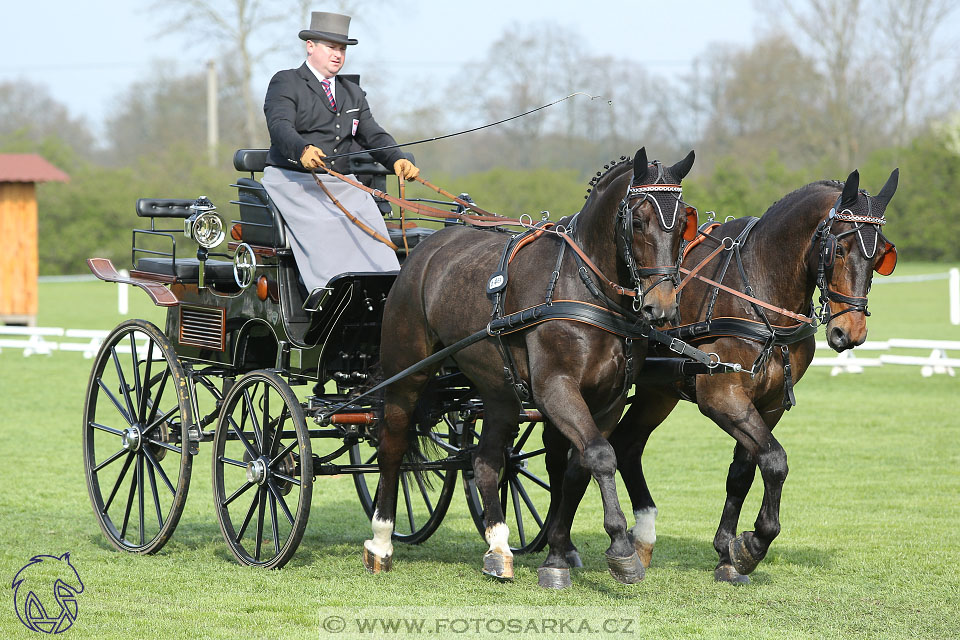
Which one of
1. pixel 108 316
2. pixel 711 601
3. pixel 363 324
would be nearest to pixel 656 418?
pixel 711 601

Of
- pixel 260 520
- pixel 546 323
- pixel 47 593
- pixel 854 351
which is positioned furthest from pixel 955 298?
pixel 47 593

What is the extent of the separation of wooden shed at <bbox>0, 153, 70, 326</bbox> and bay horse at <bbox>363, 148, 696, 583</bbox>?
53.9 ft

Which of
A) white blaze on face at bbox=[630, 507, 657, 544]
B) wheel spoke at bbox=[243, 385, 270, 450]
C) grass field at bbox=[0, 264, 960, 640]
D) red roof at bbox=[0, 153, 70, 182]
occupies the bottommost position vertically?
grass field at bbox=[0, 264, 960, 640]

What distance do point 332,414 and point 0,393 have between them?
956cm

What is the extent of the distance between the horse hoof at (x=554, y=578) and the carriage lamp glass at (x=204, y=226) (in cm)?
248

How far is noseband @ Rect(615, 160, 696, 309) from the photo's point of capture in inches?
187

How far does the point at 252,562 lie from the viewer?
6.00 meters

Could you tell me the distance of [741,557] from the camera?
18.1 feet

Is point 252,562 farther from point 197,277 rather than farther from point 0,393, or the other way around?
point 0,393

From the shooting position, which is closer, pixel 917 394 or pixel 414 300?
pixel 414 300

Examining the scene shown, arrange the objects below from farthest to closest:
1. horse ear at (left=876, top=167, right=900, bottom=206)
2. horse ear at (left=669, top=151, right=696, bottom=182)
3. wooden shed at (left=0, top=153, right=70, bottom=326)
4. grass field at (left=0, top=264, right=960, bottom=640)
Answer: wooden shed at (left=0, top=153, right=70, bottom=326) < horse ear at (left=876, top=167, right=900, bottom=206) < grass field at (left=0, top=264, right=960, bottom=640) < horse ear at (left=669, top=151, right=696, bottom=182)

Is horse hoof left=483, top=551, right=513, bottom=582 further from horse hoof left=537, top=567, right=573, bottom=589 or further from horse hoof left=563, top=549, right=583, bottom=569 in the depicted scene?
horse hoof left=563, top=549, right=583, bottom=569

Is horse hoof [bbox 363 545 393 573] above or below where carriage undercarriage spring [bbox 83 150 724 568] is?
below

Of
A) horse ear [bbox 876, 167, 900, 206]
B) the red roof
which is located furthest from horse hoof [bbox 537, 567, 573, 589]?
the red roof
